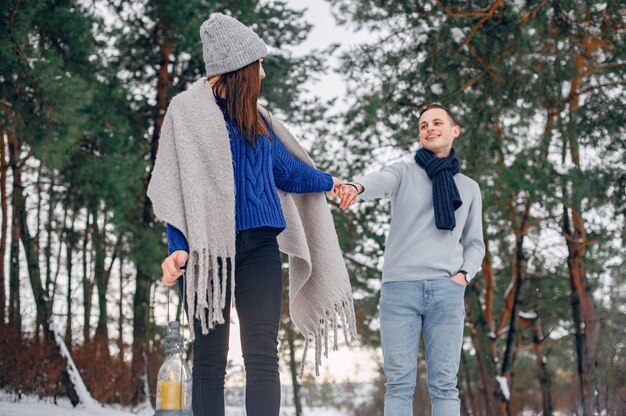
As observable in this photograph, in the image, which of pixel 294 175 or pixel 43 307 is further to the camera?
pixel 43 307

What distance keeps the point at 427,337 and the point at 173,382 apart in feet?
4.06

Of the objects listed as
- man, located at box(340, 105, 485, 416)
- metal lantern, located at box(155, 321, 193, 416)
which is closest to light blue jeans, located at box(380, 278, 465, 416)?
man, located at box(340, 105, 485, 416)

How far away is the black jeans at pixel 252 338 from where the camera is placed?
8.67 feet

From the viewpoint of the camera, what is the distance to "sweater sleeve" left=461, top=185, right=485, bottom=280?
3579 millimetres

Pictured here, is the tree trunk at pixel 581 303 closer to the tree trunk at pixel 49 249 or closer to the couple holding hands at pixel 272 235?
the couple holding hands at pixel 272 235

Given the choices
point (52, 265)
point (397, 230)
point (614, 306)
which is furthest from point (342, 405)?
point (397, 230)

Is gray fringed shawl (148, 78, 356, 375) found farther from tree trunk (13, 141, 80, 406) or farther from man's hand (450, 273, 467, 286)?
tree trunk (13, 141, 80, 406)

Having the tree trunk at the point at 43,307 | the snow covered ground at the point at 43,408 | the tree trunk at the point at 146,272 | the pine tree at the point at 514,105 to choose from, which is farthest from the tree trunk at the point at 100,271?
the pine tree at the point at 514,105

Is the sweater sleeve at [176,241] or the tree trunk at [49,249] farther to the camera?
the tree trunk at [49,249]

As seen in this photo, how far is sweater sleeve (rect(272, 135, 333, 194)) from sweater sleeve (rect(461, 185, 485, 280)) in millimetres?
778

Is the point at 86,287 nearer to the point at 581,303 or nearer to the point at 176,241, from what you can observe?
the point at 581,303

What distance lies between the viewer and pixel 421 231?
365 cm

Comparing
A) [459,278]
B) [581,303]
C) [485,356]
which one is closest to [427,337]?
[459,278]

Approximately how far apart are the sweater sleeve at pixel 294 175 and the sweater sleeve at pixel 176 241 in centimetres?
52
